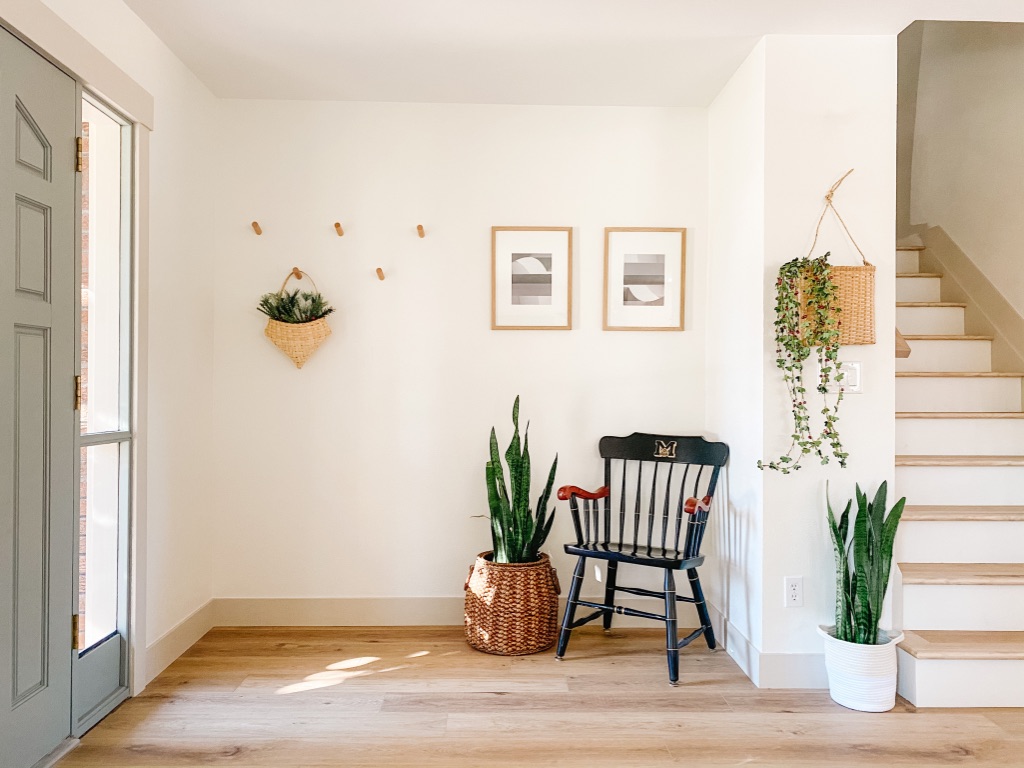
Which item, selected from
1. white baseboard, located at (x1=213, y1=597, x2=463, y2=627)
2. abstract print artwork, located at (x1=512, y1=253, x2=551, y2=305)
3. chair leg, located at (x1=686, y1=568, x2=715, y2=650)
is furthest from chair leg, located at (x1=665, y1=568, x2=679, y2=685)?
abstract print artwork, located at (x1=512, y1=253, x2=551, y2=305)

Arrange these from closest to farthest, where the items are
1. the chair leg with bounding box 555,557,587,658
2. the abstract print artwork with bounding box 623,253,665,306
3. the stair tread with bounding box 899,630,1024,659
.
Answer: the stair tread with bounding box 899,630,1024,659
the chair leg with bounding box 555,557,587,658
the abstract print artwork with bounding box 623,253,665,306

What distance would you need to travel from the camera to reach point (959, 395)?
11.5 ft

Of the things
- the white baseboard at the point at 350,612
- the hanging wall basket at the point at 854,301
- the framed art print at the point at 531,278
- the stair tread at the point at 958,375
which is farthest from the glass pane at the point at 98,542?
the stair tread at the point at 958,375

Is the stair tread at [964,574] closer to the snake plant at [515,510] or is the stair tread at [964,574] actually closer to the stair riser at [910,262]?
the snake plant at [515,510]

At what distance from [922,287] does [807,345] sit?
1.84m

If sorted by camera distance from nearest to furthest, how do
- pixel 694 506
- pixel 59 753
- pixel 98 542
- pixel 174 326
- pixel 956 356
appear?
pixel 59 753, pixel 98 542, pixel 694 506, pixel 174 326, pixel 956 356

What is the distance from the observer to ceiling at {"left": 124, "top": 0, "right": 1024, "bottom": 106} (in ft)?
8.66

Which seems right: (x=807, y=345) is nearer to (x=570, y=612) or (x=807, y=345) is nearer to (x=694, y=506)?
(x=694, y=506)

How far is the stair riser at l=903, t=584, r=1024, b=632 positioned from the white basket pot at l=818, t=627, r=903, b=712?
20 cm

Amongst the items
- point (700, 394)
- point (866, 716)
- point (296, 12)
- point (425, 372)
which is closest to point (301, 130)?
point (296, 12)

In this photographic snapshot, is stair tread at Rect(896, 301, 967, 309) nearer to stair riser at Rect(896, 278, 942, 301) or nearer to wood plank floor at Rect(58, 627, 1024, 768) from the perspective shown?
stair riser at Rect(896, 278, 942, 301)

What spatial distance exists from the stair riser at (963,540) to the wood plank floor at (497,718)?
56 centimetres

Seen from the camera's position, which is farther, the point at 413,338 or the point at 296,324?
the point at 413,338

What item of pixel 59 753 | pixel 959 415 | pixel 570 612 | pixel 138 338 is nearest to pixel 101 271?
pixel 138 338
